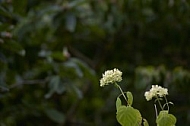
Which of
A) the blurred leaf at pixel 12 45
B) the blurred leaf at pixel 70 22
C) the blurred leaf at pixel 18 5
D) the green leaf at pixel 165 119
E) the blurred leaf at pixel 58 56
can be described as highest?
the blurred leaf at pixel 70 22

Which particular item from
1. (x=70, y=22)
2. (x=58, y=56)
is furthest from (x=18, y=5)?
(x=70, y=22)

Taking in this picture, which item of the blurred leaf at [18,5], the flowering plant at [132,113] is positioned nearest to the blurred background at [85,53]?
the blurred leaf at [18,5]

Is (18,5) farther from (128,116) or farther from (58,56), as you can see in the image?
(128,116)

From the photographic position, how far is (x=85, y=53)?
139 inches

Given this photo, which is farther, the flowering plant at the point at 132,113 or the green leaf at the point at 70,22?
the green leaf at the point at 70,22

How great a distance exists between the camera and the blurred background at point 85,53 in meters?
2.58

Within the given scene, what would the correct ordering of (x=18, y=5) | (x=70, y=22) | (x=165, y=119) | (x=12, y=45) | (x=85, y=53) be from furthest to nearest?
(x=85, y=53) → (x=70, y=22) → (x=18, y=5) → (x=12, y=45) → (x=165, y=119)

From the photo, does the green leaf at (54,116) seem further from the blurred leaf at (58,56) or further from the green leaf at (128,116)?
the green leaf at (128,116)

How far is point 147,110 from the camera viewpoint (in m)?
3.50

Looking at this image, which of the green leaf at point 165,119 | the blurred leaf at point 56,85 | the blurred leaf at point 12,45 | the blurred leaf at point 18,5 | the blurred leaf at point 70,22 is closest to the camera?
the green leaf at point 165,119

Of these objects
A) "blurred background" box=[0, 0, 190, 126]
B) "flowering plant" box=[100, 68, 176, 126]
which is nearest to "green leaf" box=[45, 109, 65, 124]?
"blurred background" box=[0, 0, 190, 126]

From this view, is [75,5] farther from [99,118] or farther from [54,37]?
Result: [99,118]

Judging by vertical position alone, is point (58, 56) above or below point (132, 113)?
above

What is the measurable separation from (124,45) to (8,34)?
1.26 metres
